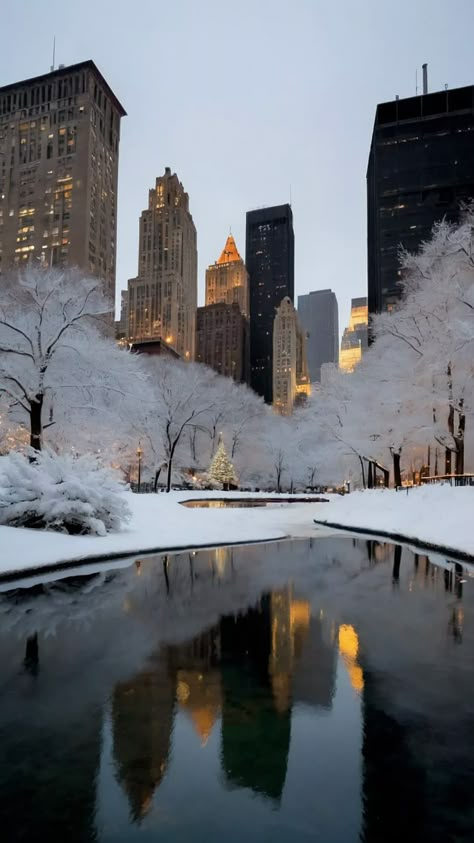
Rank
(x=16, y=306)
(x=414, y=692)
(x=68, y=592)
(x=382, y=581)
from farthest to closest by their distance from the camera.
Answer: (x=16, y=306)
(x=382, y=581)
(x=68, y=592)
(x=414, y=692)

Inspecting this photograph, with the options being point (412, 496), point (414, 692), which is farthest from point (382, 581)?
point (412, 496)

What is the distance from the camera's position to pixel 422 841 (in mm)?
3100

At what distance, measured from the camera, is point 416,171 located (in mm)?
149750

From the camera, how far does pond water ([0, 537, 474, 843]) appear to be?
3355 mm

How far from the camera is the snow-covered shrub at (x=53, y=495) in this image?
50.2 ft

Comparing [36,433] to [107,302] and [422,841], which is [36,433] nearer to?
[107,302]

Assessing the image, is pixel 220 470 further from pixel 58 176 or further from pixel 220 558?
pixel 58 176

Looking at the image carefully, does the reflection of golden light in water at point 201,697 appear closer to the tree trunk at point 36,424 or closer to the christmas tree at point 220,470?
the tree trunk at point 36,424

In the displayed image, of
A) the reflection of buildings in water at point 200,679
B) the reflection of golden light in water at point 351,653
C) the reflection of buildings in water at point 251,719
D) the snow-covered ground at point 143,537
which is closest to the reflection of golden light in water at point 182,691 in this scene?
the reflection of buildings in water at point 200,679

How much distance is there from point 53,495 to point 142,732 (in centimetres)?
Result: 1205

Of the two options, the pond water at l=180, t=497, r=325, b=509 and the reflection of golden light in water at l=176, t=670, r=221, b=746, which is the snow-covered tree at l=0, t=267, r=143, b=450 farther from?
the pond water at l=180, t=497, r=325, b=509

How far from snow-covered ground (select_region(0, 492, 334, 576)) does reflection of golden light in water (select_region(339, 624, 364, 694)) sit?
7.53m

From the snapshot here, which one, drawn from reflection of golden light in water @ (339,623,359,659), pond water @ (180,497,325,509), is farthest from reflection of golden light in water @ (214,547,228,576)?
pond water @ (180,497,325,509)

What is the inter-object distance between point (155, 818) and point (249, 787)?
2.37ft
